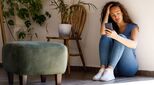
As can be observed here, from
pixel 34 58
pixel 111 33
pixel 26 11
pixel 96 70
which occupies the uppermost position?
pixel 26 11

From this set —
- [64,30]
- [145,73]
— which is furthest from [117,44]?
[64,30]

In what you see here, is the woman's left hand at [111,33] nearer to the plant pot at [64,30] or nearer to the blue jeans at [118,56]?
the blue jeans at [118,56]

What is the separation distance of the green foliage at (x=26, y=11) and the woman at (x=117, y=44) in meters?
0.95

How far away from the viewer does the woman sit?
126 inches

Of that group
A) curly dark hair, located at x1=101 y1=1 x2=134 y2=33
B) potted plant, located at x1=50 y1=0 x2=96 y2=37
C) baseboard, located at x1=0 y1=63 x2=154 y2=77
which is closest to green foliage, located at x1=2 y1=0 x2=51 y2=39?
Result: potted plant, located at x1=50 y1=0 x2=96 y2=37

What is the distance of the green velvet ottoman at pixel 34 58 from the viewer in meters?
2.60

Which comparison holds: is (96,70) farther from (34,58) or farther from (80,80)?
(34,58)

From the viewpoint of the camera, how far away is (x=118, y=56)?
321 centimetres

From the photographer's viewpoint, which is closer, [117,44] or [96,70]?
[117,44]

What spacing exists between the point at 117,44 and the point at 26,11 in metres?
1.46

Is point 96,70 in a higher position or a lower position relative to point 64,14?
lower

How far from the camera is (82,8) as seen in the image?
386 centimetres

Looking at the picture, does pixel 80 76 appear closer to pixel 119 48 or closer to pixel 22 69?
pixel 119 48

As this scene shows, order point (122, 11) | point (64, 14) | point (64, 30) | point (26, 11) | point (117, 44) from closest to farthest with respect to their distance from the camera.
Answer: point (117, 44) < point (122, 11) < point (64, 30) < point (64, 14) < point (26, 11)
